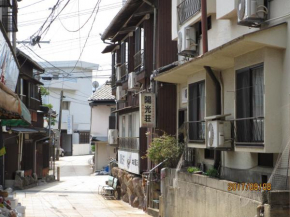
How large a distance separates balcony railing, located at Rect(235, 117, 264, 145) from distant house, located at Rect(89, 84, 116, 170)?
36.0 meters

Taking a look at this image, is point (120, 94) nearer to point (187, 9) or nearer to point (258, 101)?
point (187, 9)

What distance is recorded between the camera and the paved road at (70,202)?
22.6 m

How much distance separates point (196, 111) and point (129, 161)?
413 inches

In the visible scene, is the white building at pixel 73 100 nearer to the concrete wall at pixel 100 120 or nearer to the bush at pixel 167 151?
the concrete wall at pixel 100 120

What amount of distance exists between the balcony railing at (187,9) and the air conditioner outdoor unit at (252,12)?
13.3ft

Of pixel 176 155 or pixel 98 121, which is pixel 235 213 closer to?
pixel 176 155

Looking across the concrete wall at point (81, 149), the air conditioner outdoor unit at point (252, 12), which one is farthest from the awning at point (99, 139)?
the air conditioner outdoor unit at point (252, 12)

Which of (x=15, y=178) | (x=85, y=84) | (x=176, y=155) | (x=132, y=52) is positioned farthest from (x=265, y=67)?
(x=85, y=84)

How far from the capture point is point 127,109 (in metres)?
28.1

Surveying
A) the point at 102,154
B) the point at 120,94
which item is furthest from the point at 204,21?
the point at 102,154

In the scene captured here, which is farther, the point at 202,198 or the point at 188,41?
the point at 188,41

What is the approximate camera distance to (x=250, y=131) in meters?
12.5

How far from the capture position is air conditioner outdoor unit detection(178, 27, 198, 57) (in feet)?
56.8

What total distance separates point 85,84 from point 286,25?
69.7 m
